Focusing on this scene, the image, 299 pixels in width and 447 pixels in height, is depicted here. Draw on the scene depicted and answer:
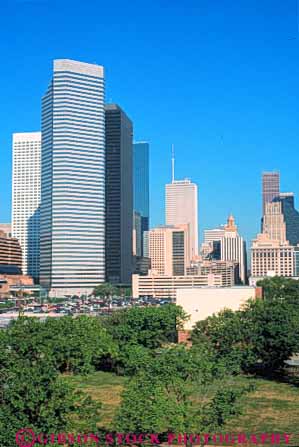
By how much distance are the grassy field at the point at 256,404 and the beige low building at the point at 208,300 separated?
14.4 metres

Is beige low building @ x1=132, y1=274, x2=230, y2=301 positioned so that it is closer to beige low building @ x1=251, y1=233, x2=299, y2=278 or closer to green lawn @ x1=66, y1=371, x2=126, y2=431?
beige low building @ x1=251, y1=233, x2=299, y2=278

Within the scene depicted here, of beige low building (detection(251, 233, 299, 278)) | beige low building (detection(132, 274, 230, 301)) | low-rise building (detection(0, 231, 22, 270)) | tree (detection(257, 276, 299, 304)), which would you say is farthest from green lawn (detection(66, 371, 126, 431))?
beige low building (detection(251, 233, 299, 278))

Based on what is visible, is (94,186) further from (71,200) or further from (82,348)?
(82,348)

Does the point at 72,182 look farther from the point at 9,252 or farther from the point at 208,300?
the point at 208,300

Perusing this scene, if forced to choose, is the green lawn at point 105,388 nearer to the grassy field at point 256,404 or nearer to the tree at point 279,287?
the grassy field at point 256,404

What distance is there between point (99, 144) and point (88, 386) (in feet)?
381

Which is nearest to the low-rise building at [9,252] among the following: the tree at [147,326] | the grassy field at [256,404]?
the tree at [147,326]

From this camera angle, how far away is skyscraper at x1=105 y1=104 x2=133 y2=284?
167 meters

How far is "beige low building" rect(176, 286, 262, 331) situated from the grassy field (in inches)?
568

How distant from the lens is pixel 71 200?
138 metres

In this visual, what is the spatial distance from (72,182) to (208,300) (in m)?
92.5

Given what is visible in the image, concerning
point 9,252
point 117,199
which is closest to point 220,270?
point 117,199

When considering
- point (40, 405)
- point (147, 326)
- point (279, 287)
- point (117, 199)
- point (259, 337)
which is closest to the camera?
point (40, 405)

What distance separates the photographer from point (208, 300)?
1962 inches
